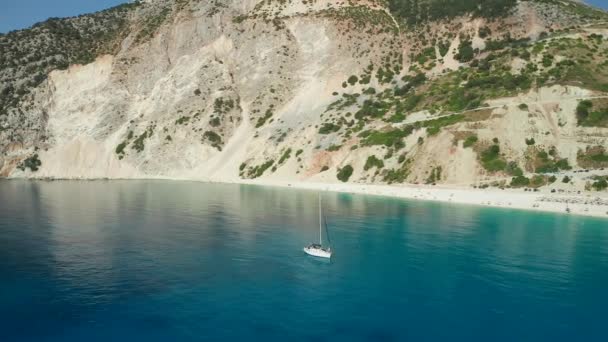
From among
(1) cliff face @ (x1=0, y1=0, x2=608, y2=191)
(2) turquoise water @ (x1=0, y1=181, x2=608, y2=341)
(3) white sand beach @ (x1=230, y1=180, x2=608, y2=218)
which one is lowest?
(2) turquoise water @ (x1=0, y1=181, x2=608, y2=341)

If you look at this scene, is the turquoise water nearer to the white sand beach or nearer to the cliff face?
the white sand beach

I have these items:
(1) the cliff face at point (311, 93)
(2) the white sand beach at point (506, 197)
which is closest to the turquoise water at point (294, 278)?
(2) the white sand beach at point (506, 197)

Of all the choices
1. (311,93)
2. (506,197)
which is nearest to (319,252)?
(506,197)

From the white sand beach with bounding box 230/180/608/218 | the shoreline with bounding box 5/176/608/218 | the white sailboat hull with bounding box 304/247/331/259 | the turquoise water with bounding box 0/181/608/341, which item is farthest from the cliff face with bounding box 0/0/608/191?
the white sailboat hull with bounding box 304/247/331/259

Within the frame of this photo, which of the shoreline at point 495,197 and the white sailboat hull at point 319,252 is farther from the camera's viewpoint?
the shoreline at point 495,197

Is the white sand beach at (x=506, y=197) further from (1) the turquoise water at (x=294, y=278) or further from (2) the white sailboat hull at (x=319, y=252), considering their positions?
(2) the white sailboat hull at (x=319, y=252)

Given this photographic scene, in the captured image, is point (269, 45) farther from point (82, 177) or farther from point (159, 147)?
point (82, 177)

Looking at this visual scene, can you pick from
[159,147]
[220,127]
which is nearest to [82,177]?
[159,147]
